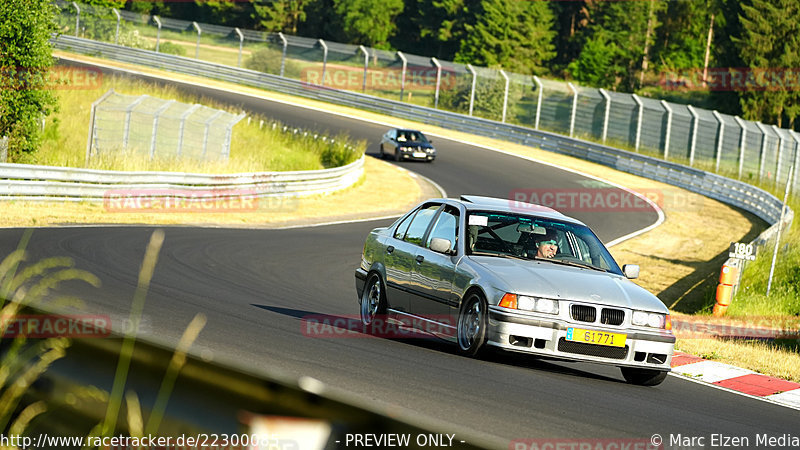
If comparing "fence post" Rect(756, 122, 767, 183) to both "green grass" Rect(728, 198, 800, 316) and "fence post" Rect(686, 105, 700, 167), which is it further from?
"green grass" Rect(728, 198, 800, 316)

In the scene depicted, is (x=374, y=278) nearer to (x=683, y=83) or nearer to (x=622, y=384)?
(x=622, y=384)

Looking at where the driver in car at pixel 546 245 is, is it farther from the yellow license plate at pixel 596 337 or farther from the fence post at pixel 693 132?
the fence post at pixel 693 132

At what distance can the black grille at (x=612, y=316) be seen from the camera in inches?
335

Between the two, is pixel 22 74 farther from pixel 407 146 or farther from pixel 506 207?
pixel 407 146

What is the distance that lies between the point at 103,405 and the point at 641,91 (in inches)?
3267

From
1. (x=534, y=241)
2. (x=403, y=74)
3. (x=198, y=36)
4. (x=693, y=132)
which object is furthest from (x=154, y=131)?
(x=198, y=36)

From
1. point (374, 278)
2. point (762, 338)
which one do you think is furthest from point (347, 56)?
point (374, 278)

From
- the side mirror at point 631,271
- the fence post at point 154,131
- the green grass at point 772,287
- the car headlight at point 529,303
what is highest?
the side mirror at point 631,271

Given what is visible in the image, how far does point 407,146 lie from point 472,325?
31.5 metres

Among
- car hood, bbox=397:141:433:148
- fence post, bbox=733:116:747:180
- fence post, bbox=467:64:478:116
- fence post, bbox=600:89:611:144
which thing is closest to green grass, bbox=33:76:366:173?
car hood, bbox=397:141:433:148

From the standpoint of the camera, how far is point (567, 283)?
8.73 m

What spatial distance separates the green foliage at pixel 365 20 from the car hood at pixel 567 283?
8705cm

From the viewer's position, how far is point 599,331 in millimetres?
8445

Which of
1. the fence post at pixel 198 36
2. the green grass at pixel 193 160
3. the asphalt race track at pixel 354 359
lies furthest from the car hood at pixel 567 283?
the fence post at pixel 198 36
